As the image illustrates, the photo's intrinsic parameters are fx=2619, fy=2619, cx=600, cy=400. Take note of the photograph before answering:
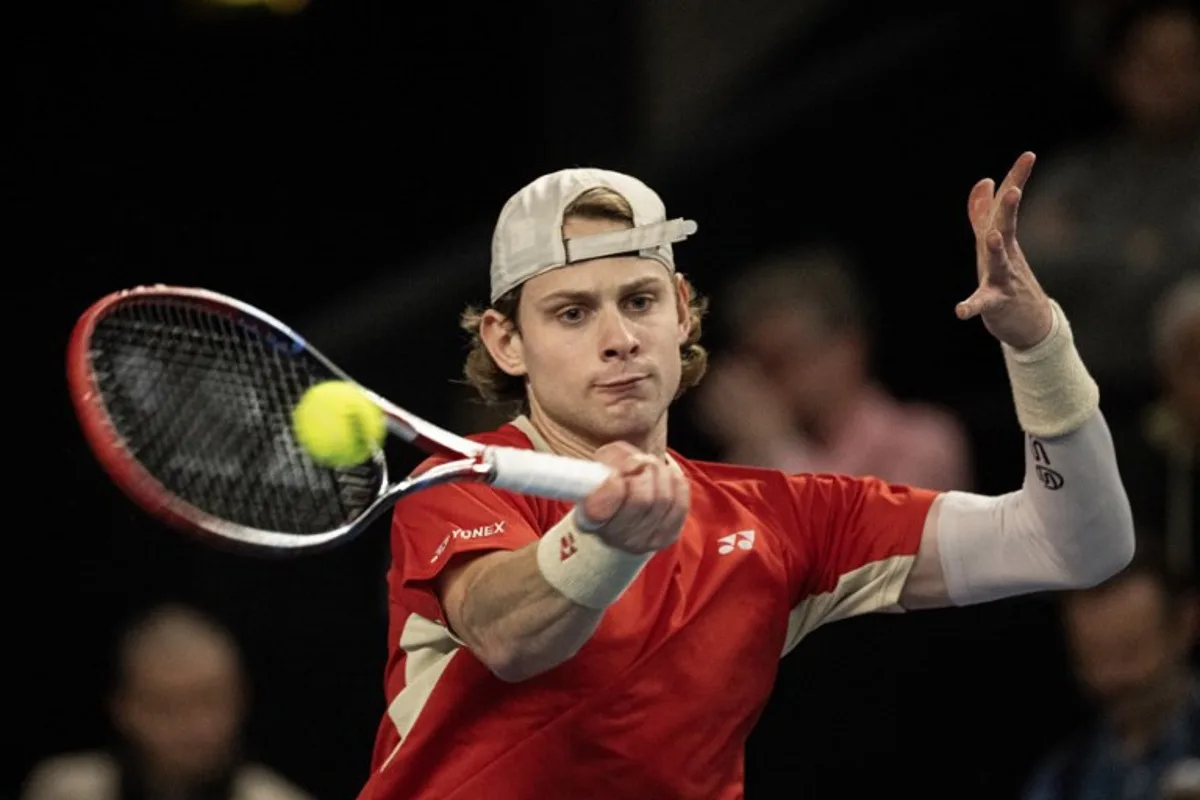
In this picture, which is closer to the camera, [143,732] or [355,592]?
[143,732]

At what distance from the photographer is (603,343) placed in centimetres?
454

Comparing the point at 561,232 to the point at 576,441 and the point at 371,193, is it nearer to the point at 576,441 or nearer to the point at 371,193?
the point at 576,441

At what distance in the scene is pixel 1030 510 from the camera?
4.80 m

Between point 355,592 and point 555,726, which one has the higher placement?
point 555,726

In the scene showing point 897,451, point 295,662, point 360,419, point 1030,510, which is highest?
point 360,419

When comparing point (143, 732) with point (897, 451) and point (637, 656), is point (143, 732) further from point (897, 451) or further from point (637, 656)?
point (637, 656)

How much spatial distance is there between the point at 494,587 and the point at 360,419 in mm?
415

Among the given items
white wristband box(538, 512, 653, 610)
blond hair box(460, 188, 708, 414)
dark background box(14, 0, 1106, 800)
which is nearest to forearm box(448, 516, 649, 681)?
white wristband box(538, 512, 653, 610)

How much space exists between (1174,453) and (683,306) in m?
2.74

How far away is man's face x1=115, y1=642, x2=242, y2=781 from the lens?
7.10 metres

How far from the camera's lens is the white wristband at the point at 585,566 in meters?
4.06

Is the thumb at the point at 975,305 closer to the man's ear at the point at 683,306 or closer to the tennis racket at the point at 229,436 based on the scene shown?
the man's ear at the point at 683,306

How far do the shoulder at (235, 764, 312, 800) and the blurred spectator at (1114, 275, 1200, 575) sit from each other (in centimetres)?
246

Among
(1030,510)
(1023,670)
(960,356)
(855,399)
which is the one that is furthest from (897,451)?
(1030,510)
